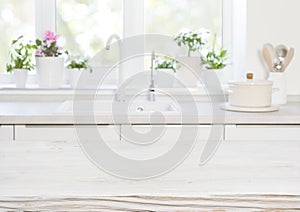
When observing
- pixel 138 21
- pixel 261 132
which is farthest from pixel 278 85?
pixel 138 21

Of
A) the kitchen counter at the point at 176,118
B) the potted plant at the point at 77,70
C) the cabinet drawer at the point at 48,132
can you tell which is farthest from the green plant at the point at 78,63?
the cabinet drawer at the point at 48,132

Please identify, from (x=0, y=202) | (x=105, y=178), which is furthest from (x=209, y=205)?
(x=0, y=202)

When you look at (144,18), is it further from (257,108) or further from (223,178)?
(223,178)

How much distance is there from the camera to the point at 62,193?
42.7 inches

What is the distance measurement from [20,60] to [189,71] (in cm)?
104

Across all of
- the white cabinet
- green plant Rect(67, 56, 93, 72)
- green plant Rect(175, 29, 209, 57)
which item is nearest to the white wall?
green plant Rect(175, 29, 209, 57)

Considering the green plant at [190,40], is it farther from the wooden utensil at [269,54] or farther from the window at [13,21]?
the window at [13,21]

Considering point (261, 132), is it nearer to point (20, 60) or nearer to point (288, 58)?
point (288, 58)

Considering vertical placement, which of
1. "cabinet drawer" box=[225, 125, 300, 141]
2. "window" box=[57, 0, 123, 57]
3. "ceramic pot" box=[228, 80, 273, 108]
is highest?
"window" box=[57, 0, 123, 57]

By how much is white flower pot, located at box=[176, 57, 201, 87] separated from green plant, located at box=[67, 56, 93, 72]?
0.57m

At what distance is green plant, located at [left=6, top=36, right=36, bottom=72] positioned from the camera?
3.38m

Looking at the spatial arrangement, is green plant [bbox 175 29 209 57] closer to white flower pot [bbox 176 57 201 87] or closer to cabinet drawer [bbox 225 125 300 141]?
white flower pot [bbox 176 57 201 87]

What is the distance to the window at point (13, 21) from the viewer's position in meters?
3.52

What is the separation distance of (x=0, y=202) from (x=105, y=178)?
9.5 inches
